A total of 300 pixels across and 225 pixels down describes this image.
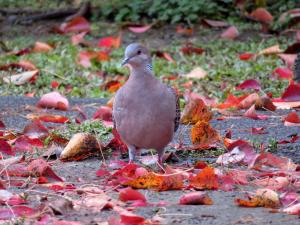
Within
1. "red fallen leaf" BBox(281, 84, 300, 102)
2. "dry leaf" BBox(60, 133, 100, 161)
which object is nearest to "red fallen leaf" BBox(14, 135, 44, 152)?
"dry leaf" BBox(60, 133, 100, 161)

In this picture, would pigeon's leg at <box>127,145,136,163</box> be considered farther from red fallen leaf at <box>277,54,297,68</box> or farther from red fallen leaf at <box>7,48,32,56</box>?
red fallen leaf at <box>7,48,32,56</box>

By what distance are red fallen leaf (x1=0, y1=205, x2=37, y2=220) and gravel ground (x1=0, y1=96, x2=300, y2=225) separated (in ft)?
0.53

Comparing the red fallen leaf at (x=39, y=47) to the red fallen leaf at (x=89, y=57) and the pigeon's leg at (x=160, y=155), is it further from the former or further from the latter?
the pigeon's leg at (x=160, y=155)

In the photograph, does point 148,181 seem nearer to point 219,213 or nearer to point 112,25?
point 219,213

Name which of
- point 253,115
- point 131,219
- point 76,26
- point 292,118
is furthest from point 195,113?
point 76,26

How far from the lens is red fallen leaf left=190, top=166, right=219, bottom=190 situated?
15.4 ft

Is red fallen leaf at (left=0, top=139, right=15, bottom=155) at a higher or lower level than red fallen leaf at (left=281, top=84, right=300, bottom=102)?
higher

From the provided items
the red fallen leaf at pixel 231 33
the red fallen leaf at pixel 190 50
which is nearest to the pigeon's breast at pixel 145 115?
the red fallen leaf at pixel 190 50

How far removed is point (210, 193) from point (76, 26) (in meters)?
7.03

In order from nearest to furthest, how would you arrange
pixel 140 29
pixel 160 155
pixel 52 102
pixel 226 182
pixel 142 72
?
pixel 226 182 < pixel 142 72 < pixel 160 155 < pixel 52 102 < pixel 140 29

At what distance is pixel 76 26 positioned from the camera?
1144 centimetres

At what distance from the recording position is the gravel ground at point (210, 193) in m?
4.15

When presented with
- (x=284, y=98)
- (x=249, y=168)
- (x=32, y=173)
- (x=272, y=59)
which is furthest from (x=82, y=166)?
(x=272, y=59)

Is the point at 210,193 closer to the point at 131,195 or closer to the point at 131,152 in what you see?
the point at 131,195
